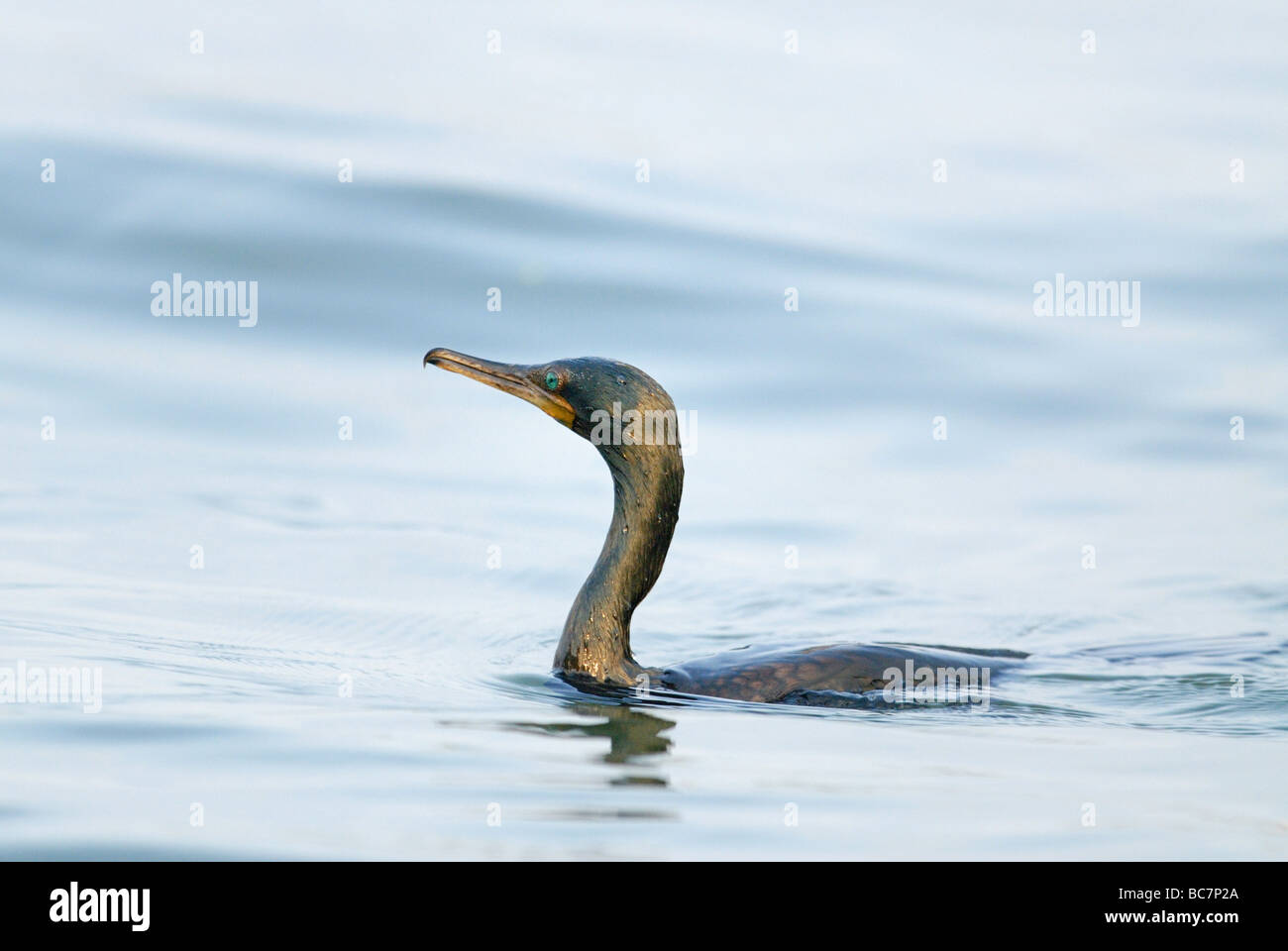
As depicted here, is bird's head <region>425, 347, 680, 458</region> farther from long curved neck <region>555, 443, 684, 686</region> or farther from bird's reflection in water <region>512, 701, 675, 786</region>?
bird's reflection in water <region>512, 701, 675, 786</region>

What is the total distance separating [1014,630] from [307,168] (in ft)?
24.7

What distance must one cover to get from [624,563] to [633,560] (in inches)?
1.5

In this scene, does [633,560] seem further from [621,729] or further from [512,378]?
[621,729]

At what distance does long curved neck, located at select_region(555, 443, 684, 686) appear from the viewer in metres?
6.96

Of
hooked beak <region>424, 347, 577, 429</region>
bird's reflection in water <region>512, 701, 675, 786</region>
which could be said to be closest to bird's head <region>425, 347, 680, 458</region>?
hooked beak <region>424, 347, 577, 429</region>

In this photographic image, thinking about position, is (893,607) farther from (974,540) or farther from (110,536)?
(110,536)

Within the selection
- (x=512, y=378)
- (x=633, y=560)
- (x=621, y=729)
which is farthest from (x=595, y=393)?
(x=621, y=729)

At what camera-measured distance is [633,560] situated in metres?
7.07

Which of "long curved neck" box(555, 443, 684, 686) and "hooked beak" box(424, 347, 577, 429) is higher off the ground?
"hooked beak" box(424, 347, 577, 429)

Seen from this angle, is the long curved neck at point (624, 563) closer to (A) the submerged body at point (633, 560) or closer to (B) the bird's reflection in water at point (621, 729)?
(A) the submerged body at point (633, 560)

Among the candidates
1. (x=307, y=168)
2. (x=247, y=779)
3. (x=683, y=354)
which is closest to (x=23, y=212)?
(x=307, y=168)

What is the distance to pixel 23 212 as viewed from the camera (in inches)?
526

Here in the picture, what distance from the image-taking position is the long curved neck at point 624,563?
6.96m

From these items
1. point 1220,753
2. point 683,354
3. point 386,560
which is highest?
point 683,354
